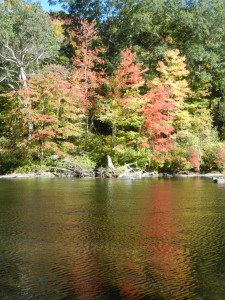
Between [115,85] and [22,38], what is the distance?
27.1 ft

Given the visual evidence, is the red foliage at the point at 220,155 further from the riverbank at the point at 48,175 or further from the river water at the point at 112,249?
the river water at the point at 112,249

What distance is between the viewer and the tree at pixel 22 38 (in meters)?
30.9

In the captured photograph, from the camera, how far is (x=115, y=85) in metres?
30.7

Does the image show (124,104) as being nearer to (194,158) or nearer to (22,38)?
(194,158)

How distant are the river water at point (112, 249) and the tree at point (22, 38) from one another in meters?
19.5

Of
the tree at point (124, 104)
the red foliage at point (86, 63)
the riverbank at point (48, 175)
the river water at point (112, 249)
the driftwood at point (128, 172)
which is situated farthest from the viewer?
the red foliage at point (86, 63)

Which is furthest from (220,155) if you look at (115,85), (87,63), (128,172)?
(87,63)

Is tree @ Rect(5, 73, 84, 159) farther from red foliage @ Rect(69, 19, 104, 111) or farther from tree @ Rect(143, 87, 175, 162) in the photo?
tree @ Rect(143, 87, 175, 162)

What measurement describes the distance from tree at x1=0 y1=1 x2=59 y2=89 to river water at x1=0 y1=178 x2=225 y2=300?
19.5 m

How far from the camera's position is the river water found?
18.9ft

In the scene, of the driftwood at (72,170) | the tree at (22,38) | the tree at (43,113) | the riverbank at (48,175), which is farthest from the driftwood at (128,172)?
the tree at (22,38)

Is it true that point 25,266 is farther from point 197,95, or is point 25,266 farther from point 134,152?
point 197,95

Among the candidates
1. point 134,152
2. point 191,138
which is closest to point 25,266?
point 134,152

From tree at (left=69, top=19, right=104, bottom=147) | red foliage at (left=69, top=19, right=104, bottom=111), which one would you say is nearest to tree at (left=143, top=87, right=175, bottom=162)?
tree at (left=69, top=19, right=104, bottom=147)
